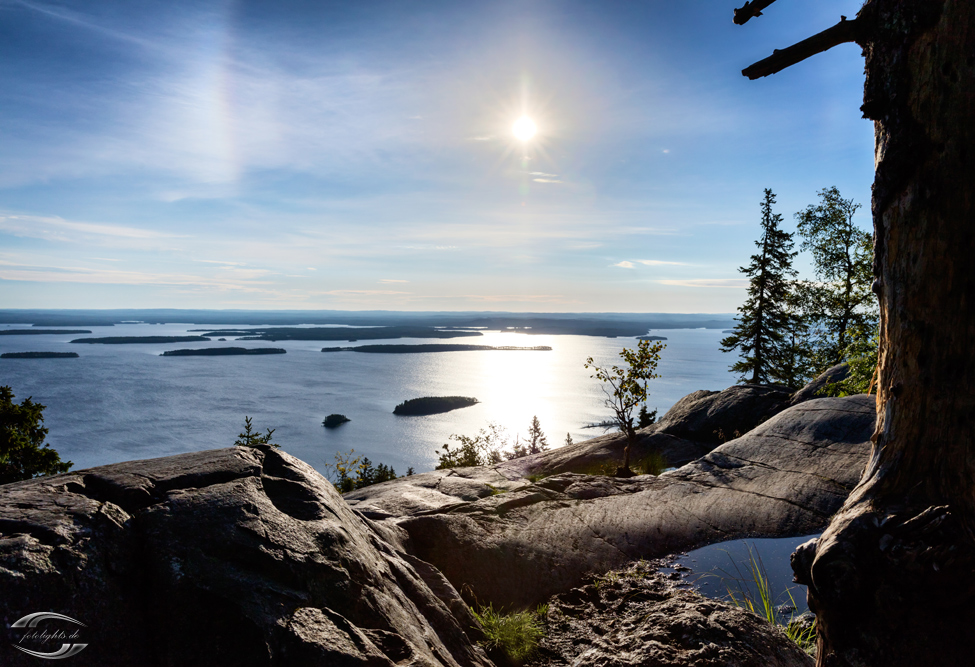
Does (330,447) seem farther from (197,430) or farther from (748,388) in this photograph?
(748,388)

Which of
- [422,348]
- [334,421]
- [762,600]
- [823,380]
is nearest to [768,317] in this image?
[823,380]

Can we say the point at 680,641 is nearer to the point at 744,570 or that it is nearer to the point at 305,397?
the point at 744,570

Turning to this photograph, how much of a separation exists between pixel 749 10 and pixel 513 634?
5.61 metres

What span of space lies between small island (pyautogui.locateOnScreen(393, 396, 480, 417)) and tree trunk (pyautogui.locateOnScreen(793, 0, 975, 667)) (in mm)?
59691

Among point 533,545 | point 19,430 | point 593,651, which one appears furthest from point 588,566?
point 19,430

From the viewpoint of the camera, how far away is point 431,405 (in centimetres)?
6538

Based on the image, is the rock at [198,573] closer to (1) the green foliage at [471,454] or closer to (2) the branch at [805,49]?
(2) the branch at [805,49]

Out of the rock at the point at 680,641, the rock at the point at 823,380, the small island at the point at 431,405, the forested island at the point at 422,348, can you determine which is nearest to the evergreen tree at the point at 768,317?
the rock at the point at 823,380

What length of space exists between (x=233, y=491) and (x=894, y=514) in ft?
14.9

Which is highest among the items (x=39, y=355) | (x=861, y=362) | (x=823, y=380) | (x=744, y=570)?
(x=861, y=362)

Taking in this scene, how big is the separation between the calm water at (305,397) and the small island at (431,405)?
1486mm

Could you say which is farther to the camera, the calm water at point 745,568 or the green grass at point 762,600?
the calm water at point 745,568

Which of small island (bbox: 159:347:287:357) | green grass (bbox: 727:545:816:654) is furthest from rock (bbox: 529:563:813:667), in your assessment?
small island (bbox: 159:347:287:357)

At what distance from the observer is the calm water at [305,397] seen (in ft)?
149
